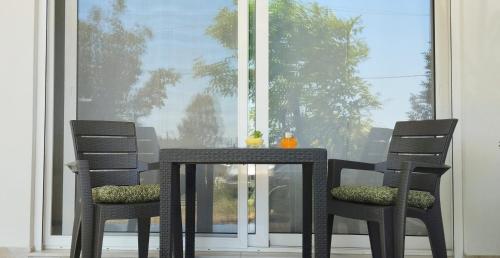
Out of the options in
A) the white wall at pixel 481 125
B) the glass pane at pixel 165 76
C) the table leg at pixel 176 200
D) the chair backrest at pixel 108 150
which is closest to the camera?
the table leg at pixel 176 200

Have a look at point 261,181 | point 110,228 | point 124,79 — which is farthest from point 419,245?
point 124,79

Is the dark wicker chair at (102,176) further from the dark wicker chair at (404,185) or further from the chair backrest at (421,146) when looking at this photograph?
the chair backrest at (421,146)

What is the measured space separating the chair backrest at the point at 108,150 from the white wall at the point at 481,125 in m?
2.13

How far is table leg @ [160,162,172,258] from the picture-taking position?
2.14m

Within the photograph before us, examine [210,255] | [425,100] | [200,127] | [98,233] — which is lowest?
[210,255]

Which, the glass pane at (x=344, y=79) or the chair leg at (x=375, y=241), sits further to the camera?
the glass pane at (x=344, y=79)

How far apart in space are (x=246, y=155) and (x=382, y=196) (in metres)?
0.71

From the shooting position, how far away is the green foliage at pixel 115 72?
3.37m

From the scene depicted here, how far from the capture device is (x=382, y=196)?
232cm

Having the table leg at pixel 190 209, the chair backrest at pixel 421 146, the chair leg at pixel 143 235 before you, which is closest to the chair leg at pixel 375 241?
the chair backrest at pixel 421 146

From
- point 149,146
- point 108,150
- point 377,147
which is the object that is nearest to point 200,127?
point 149,146

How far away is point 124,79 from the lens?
3.38 m

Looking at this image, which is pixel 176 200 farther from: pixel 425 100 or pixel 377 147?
pixel 425 100

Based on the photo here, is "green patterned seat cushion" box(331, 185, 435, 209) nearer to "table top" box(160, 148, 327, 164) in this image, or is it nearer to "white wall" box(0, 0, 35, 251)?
"table top" box(160, 148, 327, 164)
